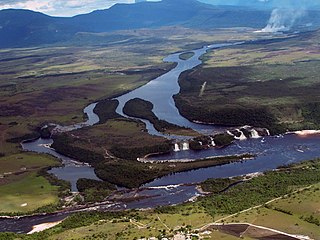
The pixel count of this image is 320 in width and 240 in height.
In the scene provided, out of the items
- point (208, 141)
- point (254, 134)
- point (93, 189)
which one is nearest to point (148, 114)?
point (208, 141)

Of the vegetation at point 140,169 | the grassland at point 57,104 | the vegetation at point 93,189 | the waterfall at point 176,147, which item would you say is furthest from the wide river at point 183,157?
the grassland at point 57,104

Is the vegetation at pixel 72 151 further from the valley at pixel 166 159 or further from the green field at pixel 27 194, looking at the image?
the green field at pixel 27 194

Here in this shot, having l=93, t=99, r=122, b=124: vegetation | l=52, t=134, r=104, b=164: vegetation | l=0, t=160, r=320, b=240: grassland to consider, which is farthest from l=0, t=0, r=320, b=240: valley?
l=93, t=99, r=122, b=124: vegetation

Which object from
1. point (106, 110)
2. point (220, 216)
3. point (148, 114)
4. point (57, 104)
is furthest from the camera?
point (57, 104)

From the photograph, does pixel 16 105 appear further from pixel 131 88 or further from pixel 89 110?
pixel 131 88

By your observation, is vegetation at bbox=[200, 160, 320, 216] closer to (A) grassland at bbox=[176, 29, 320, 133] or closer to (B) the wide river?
(B) the wide river

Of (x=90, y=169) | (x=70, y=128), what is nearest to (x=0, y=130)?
(x=70, y=128)

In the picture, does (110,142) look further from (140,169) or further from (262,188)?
(262,188)

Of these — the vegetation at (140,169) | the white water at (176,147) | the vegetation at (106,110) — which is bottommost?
the vegetation at (140,169)
